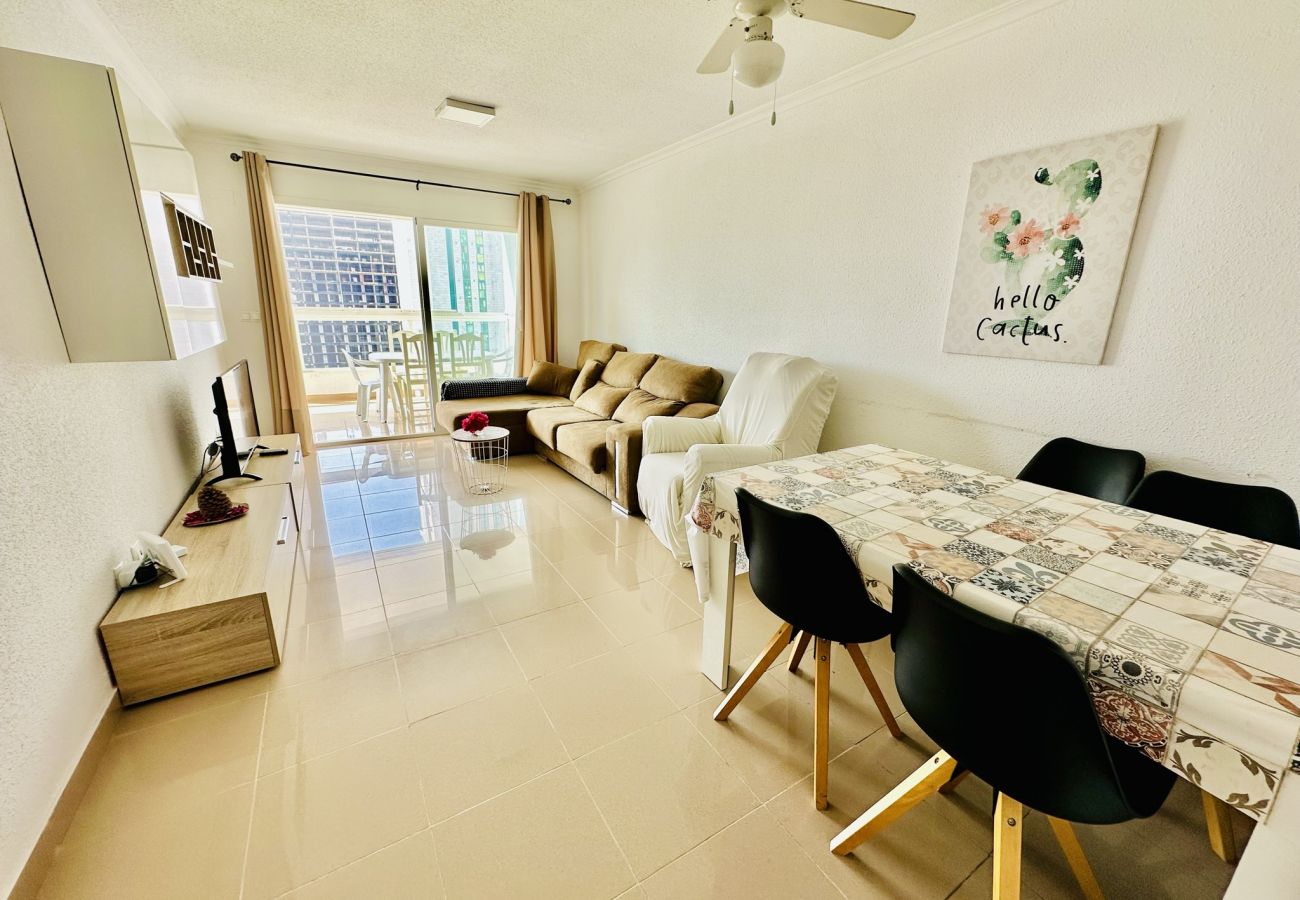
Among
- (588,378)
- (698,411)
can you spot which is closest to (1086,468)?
(698,411)

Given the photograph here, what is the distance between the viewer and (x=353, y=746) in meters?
1.61

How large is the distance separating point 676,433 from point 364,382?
3.92 meters

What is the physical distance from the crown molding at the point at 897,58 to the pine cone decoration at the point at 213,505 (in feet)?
11.4

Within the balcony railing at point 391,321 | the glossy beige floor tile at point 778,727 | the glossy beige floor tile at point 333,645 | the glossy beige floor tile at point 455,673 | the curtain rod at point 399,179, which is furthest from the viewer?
the balcony railing at point 391,321

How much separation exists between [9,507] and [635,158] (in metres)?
4.25

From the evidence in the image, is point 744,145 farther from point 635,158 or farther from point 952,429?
point 952,429

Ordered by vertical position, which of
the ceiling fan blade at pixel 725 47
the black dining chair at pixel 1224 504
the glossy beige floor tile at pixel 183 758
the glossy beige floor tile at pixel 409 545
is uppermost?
the ceiling fan blade at pixel 725 47

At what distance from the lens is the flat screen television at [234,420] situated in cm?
251

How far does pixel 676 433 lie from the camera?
324 centimetres

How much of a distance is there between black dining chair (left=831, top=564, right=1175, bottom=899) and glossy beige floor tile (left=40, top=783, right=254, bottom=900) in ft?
5.29

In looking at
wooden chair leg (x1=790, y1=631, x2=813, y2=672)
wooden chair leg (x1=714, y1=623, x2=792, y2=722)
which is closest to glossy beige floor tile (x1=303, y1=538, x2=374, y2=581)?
wooden chair leg (x1=714, y1=623, x2=792, y2=722)

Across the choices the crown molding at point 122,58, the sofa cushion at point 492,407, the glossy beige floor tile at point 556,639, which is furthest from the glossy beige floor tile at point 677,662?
the sofa cushion at point 492,407

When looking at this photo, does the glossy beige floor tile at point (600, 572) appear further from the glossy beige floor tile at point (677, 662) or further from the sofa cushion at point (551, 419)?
the sofa cushion at point (551, 419)

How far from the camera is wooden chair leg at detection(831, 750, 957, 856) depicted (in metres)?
1.25
